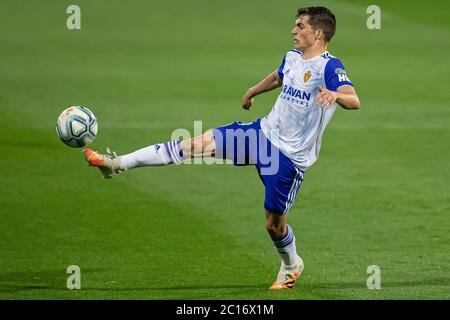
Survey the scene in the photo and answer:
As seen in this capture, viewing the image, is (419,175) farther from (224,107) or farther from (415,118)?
(224,107)

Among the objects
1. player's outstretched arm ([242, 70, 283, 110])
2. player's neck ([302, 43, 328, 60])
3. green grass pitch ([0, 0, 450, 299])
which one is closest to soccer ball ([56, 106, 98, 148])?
green grass pitch ([0, 0, 450, 299])

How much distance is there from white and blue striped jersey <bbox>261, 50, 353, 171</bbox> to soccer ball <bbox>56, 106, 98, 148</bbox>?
162 centimetres

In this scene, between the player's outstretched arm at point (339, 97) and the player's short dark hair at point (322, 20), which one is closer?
the player's outstretched arm at point (339, 97)

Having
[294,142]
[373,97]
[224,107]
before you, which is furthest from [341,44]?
[294,142]

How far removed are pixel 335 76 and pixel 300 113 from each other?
0.55 m

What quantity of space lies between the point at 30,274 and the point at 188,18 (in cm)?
2910

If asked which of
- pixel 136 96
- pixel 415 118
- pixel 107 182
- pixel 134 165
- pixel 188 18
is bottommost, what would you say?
pixel 134 165

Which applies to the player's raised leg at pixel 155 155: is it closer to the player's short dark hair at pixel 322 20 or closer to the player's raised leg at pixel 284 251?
the player's raised leg at pixel 284 251

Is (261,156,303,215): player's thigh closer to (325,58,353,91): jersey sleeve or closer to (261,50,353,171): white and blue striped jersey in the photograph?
(261,50,353,171): white and blue striped jersey

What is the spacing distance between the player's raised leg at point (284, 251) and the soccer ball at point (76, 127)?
1837 millimetres

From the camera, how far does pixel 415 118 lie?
923 inches

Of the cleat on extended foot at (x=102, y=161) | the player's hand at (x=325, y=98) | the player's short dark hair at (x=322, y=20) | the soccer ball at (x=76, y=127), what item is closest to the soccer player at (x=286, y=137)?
the player's short dark hair at (x=322, y=20)

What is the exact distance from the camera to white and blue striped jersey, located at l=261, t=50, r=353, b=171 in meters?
10.3

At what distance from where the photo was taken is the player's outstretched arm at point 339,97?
947 centimetres
